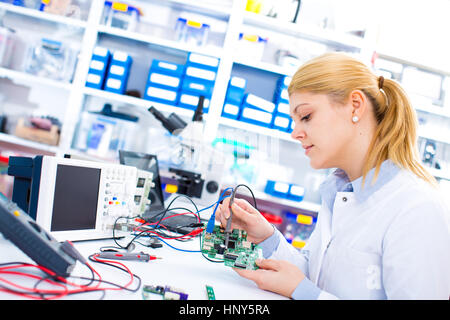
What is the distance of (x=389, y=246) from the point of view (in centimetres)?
75

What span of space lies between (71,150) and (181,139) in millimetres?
1069

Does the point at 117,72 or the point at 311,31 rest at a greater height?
the point at 311,31

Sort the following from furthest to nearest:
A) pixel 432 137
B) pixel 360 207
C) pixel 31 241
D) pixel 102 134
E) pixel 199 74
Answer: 1. pixel 432 137
2. pixel 102 134
3. pixel 199 74
4. pixel 360 207
5. pixel 31 241

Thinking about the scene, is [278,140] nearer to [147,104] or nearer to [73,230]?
[147,104]

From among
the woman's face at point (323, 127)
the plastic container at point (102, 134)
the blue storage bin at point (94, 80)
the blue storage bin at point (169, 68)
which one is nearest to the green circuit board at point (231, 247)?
the woman's face at point (323, 127)

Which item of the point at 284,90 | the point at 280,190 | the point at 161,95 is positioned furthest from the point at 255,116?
the point at 161,95

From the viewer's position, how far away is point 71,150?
248 cm

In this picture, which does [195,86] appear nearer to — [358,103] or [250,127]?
[250,127]

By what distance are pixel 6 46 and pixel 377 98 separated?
9.33 ft

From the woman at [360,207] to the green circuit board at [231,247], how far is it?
0.05 meters

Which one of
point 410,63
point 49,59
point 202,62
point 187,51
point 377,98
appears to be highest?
point 410,63

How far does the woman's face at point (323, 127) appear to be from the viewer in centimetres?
96

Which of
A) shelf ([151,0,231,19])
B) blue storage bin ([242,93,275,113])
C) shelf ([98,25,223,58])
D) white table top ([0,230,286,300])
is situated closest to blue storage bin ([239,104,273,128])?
blue storage bin ([242,93,275,113])

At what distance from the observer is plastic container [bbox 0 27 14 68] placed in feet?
8.24
